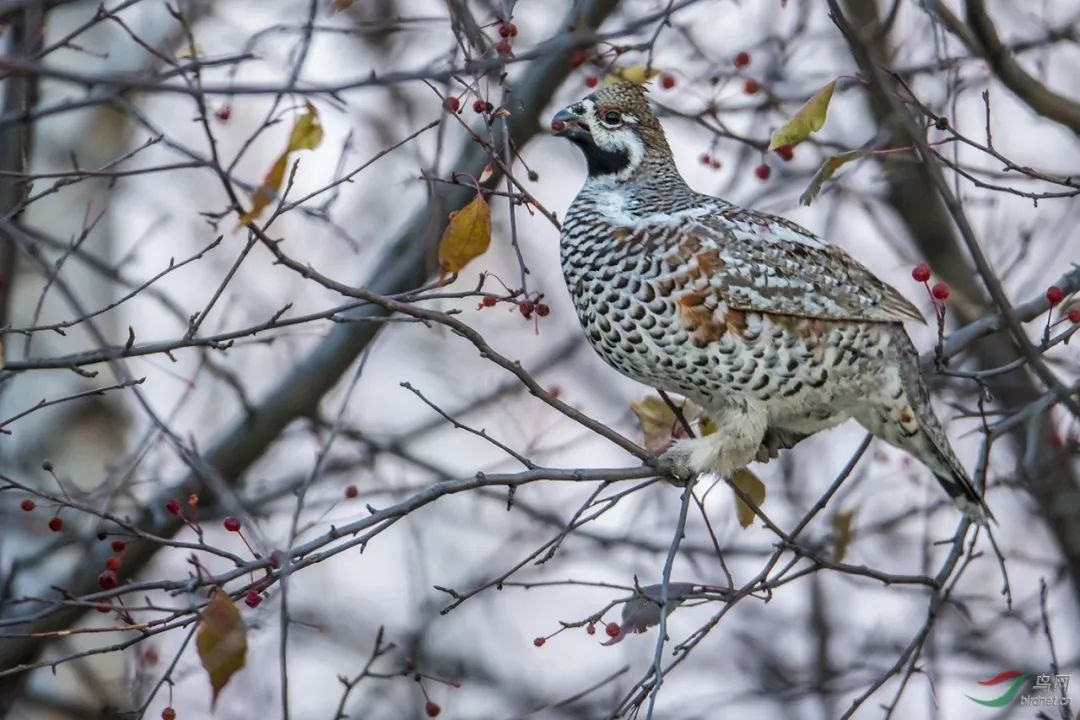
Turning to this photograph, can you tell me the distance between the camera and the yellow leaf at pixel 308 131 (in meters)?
3.05

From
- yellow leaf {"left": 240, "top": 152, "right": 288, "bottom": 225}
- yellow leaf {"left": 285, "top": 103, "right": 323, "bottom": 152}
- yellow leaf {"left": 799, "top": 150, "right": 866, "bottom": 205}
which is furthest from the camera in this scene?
yellow leaf {"left": 799, "top": 150, "right": 866, "bottom": 205}

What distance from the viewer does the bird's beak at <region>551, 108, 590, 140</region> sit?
5254mm

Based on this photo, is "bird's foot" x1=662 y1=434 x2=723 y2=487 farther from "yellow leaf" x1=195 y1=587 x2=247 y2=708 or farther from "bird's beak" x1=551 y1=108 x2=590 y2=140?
"yellow leaf" x1=195 y1=587 x2=247 y2=708

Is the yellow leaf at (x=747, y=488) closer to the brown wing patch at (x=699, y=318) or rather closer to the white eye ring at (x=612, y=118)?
the brown wing patch at (x=699, y=318)

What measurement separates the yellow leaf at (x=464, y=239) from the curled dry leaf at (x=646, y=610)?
1.11 meters

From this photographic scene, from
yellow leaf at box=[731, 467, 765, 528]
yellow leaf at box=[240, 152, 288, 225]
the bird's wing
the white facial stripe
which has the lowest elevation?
yellow leaf at box=[240, 152, 288, 225]

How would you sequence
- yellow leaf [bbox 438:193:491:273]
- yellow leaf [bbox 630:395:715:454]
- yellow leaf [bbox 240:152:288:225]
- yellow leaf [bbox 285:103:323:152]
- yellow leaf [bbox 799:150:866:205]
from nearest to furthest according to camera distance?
yellow leaf [bbox 240:152:288:225]
yellow leaf [bbox 285:103:323:152]
yellow leaf [bbox 438:193:491:273]
yellow leaf [bbox 799:150:866:205]
yellow leaf [bbox 630:395:715:454]

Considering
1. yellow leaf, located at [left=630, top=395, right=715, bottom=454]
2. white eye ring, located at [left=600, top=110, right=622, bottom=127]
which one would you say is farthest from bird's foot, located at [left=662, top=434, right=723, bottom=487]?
white eye ring, located at [left=600, top=110, right=622, bottom=127]

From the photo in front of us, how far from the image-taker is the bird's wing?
4770 millimetres

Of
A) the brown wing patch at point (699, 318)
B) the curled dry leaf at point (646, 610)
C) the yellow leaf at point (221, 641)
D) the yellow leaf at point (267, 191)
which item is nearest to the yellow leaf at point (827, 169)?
the brown wing patch at point (699, 318)

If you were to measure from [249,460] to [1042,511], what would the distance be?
153 inches

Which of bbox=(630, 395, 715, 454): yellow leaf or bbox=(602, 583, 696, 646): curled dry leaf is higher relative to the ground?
bbox=(630, 395, 715, 454): yellow leaf

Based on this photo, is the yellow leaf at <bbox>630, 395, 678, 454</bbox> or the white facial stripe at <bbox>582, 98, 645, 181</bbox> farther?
the white facial stripe at <bbox>582, 98, 645, 181</bbox>

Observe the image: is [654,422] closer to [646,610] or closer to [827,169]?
[646,610]
